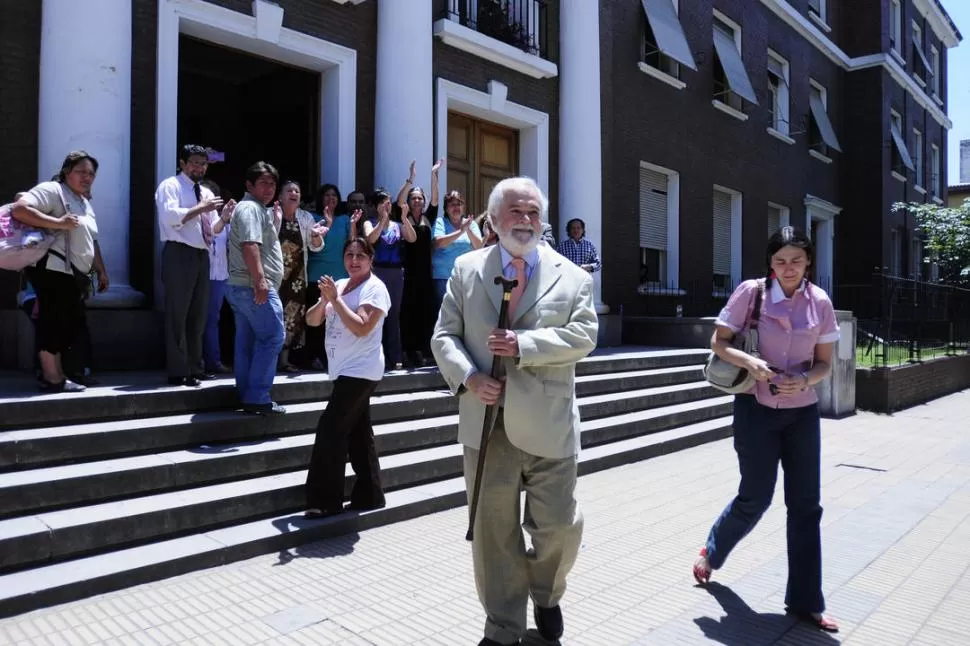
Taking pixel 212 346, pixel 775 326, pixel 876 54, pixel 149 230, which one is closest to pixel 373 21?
pixel 149 230

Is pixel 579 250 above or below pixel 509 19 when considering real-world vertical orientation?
below

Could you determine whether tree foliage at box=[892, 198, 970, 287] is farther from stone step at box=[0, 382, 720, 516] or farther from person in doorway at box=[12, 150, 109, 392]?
person in doorway at box=[12, 150, 109, 392]

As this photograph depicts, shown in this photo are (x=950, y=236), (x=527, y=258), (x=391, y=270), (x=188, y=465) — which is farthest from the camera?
(x=950, y=236)

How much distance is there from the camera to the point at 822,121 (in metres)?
20.9

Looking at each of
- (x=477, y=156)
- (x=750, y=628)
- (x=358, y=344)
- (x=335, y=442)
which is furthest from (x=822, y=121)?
(x=750, y=628)

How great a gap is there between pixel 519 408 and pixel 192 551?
90.1 inches

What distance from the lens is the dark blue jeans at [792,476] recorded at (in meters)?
3.69

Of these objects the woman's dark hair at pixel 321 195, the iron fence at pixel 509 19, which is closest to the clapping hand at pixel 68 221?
the woman's dark hair at pixel 321 195

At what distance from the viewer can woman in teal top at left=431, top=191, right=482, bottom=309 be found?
8.03m

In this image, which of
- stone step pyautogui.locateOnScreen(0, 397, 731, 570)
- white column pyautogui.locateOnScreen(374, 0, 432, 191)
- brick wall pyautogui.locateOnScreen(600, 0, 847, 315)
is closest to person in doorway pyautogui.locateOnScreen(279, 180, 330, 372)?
stone step pyautogui.locateOnScreen(0, 397, 731, 570)

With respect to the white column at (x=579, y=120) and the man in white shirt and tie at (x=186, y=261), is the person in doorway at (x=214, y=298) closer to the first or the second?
the man in white shirt and tie at (x=186, y=261)

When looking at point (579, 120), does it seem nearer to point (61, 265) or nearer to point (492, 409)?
point (61, 265)

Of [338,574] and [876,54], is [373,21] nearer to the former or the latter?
[338,574]

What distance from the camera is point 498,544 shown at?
321 centimetres
